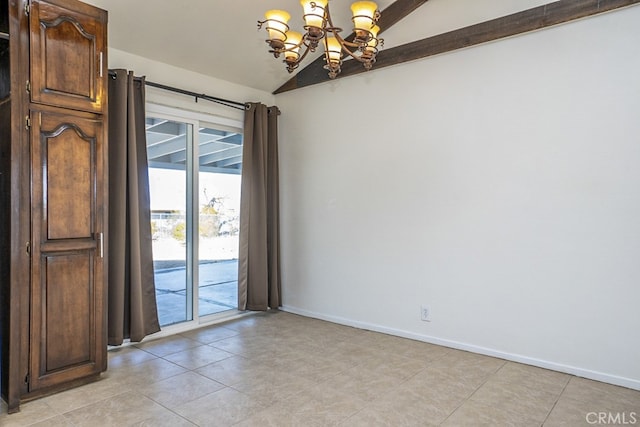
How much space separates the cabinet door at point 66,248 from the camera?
2.63 metres

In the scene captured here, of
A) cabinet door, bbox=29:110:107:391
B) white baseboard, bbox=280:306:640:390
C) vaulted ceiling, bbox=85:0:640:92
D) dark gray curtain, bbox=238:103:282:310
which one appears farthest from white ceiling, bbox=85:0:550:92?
white baseboard, bbox=280:306:640:390

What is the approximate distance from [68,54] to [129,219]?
1.44 metres

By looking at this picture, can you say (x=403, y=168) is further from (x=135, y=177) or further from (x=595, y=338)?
(x=135, y=177)

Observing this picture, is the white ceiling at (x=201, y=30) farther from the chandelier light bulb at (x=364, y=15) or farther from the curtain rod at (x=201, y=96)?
the chandelier light bulb at (x=364, y=15)

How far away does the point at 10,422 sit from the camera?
239 centimetres

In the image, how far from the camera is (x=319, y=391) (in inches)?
111

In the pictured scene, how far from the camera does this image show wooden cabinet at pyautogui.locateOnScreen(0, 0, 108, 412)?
8.35 ft

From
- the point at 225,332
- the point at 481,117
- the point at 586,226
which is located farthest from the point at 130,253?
the point at 586,226

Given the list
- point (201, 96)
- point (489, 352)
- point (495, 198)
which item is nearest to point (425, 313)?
point (489, 352)

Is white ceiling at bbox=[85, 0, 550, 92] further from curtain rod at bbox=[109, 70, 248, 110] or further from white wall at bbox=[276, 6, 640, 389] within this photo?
white wall at bbox=[276, 6, 640, 389]

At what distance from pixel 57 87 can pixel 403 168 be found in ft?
9.79

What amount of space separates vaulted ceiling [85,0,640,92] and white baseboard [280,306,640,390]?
2.72 m

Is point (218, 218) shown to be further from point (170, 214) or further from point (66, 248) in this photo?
point (66, 248)

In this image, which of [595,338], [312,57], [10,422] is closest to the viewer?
[10,422]
